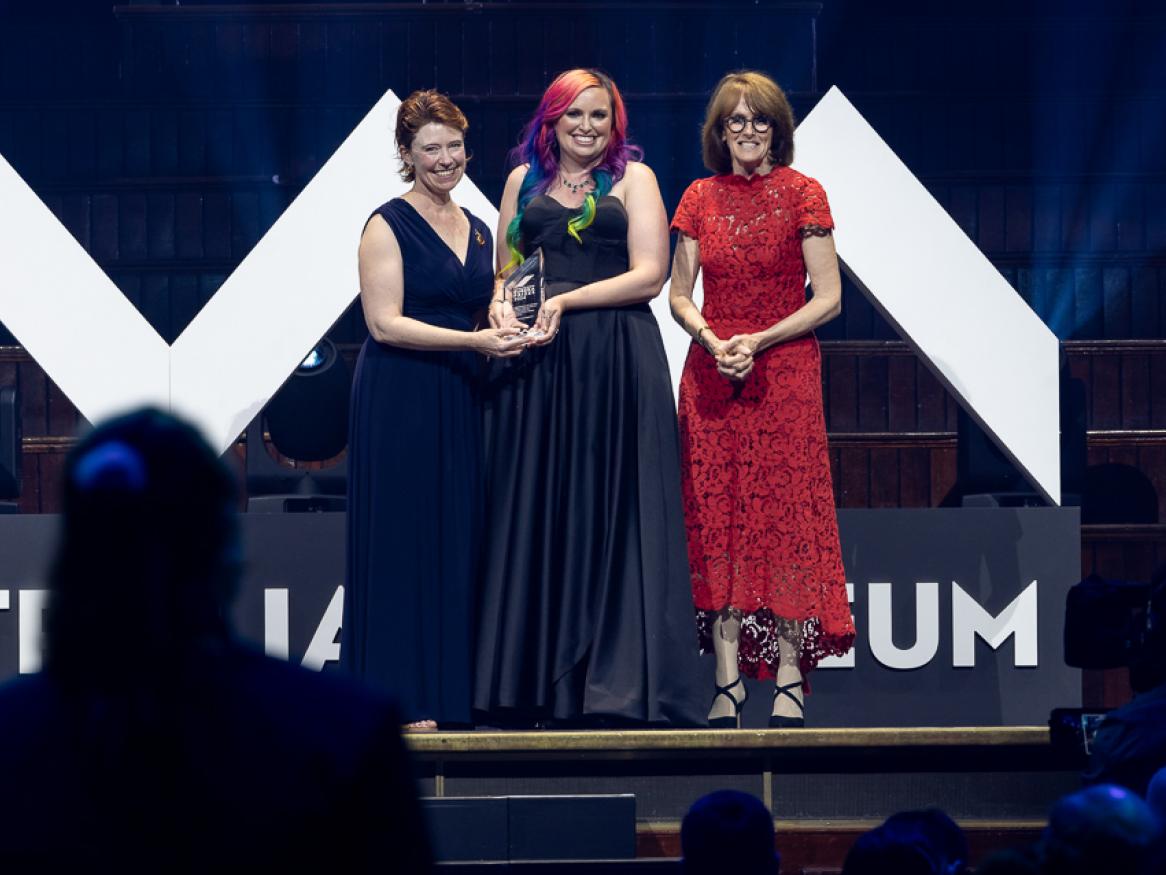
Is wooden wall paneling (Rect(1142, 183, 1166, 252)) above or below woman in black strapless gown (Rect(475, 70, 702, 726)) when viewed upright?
above

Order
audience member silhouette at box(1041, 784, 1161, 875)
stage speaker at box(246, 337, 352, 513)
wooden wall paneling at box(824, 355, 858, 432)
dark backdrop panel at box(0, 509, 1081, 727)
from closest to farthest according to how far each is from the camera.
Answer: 1. audience member silhouette at box(1041, 784, 1161, 875)
2. dark backdrop panel at box(0, 509, 1081, 727)
3. stage speaker at box(246, 337, 352, 513)
4. wooden wall paneling at box(824, 355, 858, 432)

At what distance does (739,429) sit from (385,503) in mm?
758

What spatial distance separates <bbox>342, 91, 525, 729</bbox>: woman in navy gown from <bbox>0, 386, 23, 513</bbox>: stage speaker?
5.88 ft

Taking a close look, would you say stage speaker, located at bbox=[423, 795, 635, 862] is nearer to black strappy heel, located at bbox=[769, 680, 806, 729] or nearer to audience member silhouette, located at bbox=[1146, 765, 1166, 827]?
black strappy heel, located at bbox=[769, 680, 806, 729]

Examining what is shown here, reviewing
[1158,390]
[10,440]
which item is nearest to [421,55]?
[10,440]

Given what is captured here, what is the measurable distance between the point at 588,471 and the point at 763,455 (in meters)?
0.37

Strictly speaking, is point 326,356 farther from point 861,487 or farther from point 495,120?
point 861,487

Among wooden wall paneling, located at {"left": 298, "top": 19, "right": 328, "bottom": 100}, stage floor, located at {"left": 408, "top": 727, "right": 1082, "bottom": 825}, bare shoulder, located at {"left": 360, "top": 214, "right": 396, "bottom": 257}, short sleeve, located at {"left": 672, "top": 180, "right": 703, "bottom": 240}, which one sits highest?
wooden wall paneling, located at {"left": 298, "top": 19, "right": 328, "bottom": 100}

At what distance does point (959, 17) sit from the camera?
24.8 feet

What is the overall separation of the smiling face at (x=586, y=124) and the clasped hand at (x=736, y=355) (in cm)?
50

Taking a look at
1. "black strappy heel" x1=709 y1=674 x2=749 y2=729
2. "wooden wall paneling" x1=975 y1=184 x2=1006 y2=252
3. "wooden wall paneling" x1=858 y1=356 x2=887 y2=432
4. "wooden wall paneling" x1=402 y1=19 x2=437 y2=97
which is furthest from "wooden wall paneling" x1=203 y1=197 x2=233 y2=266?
"black strappy heel" x1=709 y1=674 x2=749 y2=729

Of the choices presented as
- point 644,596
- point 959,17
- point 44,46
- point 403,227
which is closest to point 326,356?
point 403,227

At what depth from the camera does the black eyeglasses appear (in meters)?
3.64

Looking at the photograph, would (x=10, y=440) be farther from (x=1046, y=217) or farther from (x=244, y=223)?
(x=1046, y=217)
